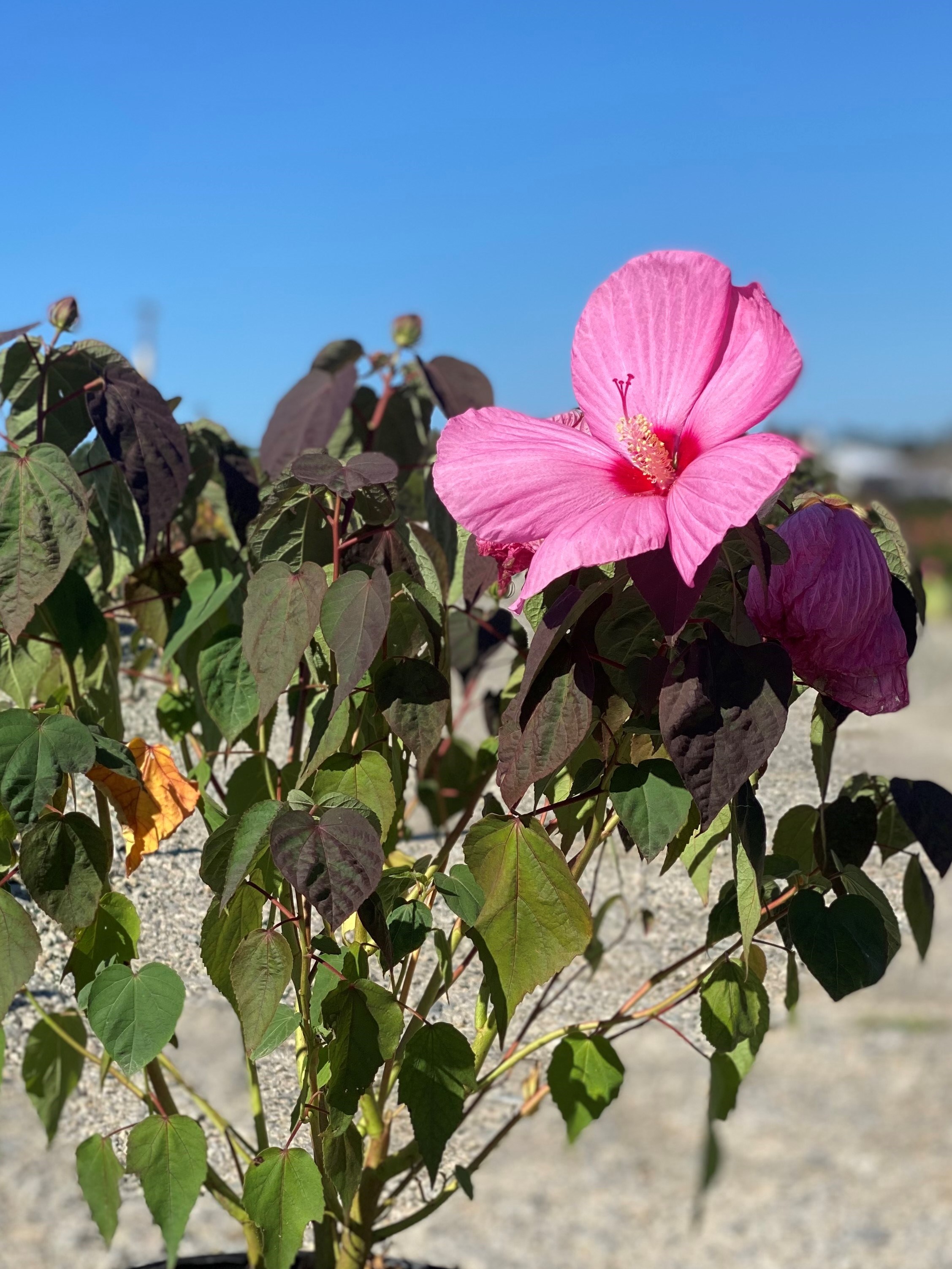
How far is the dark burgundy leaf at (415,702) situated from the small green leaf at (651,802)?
0.08m

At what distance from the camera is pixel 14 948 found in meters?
0.49

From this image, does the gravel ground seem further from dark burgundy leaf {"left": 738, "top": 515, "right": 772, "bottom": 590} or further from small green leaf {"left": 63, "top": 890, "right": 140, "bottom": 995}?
dark burgundy leaf {"left": 738, "top": 515, "right": 772, "bottom": 590}

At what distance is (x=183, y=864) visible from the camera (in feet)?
2.41

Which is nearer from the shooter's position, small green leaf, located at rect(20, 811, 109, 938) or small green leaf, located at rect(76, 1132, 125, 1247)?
small green leaf, located at rect(20, 811, 109, 938)

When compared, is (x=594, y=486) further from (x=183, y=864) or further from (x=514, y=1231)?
(x=514, y=1231)

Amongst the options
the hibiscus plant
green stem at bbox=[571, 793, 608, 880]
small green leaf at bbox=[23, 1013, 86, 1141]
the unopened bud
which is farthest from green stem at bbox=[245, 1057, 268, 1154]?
the unopened bud

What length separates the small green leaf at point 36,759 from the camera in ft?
1.56

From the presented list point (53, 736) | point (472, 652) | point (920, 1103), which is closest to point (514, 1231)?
point (920, 1103)

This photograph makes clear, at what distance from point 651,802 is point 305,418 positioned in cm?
36

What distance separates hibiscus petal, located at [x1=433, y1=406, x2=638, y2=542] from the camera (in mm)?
429

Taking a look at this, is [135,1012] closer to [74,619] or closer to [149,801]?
[149,801]

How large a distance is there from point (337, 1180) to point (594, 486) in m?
0.31

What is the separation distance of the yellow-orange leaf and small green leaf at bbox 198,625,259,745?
31 mm

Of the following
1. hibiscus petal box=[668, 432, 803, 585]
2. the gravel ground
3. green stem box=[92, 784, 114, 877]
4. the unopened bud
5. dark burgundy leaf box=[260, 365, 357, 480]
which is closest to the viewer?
hibiscus petal box=[668, 432, 803, 585]
